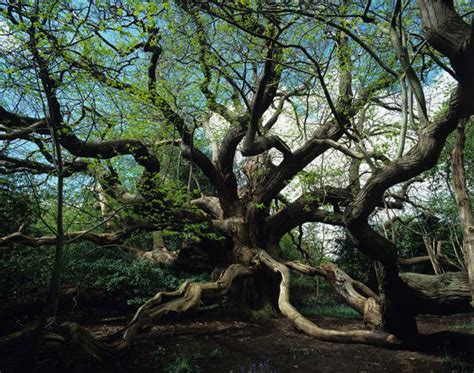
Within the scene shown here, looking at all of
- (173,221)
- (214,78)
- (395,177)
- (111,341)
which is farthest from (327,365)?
(214,78)

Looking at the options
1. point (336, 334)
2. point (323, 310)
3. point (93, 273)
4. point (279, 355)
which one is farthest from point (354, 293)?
point (93, 273)

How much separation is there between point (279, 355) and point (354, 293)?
2.28 meters

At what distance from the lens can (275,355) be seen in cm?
481

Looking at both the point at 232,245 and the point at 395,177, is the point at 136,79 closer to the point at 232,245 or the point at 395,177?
the point at 232,245

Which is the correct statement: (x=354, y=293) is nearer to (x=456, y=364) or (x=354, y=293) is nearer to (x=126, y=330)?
(x=456, y=364)

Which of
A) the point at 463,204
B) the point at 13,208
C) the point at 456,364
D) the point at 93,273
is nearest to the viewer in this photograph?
the point at 463,204

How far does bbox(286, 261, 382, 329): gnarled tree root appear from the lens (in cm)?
554

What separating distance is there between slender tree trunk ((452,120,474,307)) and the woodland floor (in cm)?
145

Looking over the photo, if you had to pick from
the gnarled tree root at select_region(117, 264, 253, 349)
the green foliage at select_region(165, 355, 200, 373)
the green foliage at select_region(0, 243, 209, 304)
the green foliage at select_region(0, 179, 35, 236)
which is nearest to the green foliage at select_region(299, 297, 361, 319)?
the green foliage at select_region(0, 243, 209, 304)

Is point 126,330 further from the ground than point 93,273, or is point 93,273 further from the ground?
point 93,273

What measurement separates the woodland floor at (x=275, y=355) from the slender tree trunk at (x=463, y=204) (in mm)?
1448

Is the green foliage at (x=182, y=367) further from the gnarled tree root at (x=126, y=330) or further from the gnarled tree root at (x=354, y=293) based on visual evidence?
the gnarled tree root at (x=354, y=293)

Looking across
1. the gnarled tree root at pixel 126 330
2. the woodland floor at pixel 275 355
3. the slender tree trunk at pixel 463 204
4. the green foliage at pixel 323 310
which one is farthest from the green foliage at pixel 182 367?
the green foliage at pixel 323 310

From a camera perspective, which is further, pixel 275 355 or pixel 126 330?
pixel 275 355
